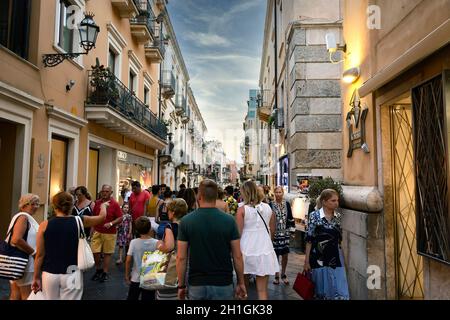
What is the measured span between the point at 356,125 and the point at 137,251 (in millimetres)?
4115

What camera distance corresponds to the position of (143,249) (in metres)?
4.11

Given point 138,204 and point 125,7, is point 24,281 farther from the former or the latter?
point 125,7

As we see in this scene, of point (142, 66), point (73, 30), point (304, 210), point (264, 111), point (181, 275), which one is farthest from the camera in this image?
point (264, 111)

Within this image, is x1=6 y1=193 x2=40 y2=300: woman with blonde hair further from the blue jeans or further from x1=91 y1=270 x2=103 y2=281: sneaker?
x1=91 y1=270 x2=103 y2=281: sneaker

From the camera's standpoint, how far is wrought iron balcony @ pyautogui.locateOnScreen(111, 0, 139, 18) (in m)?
12.5

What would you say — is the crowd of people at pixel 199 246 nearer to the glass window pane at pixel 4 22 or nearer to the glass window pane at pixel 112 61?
the glass window pane at pixel 4 22

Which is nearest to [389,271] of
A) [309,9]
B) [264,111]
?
[309,9]

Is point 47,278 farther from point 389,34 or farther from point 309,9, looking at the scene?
point 309,9

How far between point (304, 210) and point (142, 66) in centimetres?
1100

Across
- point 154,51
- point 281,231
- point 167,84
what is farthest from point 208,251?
point 167,84

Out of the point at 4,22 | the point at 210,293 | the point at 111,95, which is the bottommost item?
the point at 210,293

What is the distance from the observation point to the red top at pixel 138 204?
26.8 feet

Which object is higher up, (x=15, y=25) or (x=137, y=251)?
(x=15, y=25)

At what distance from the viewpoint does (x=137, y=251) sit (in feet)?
13.4
